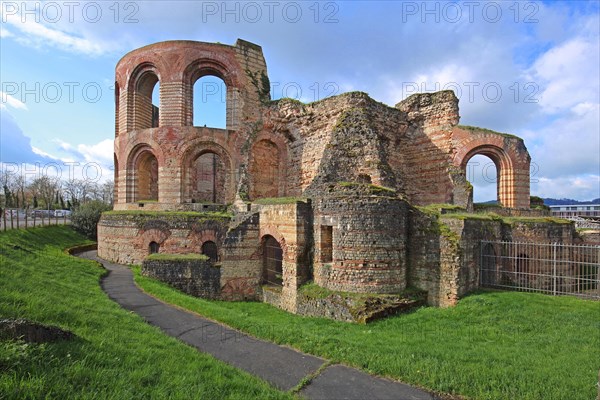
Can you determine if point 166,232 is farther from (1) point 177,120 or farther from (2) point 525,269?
(2) point 525,269

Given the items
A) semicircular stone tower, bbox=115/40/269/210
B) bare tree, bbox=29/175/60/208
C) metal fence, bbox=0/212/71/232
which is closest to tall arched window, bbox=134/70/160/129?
semicircular stone tower, bbox=115/40/269/210

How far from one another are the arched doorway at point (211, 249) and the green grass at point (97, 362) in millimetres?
8713

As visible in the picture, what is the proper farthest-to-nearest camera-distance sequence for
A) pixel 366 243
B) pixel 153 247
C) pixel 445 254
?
pixel 153 247, pixel 445 254, pixel 366 243

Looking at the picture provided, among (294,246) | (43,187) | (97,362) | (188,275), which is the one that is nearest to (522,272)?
(294,246)

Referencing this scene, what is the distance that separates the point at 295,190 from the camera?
2078cm

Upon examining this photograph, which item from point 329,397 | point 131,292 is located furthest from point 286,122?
point 329,397

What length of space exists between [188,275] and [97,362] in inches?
367

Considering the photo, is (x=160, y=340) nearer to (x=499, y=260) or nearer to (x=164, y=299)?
(x=164, y=299)


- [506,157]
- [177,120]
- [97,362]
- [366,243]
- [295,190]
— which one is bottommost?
[97,362]

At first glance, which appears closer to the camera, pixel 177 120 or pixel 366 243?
pixel 366 243

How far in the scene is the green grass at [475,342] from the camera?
5684mm

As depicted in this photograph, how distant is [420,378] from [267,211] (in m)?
8.51

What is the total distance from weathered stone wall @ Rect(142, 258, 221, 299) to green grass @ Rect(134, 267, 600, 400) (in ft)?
5.90

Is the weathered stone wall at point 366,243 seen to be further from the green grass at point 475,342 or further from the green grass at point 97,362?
the green grass at point 97,362
